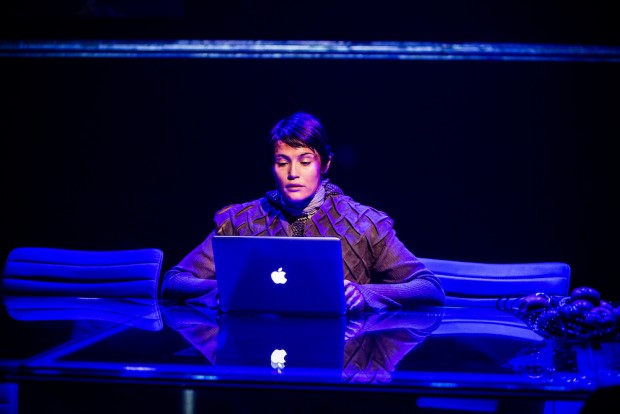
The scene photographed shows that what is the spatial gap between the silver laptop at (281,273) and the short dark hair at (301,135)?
86cm

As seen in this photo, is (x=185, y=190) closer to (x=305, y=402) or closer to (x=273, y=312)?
(x=273, y=312)

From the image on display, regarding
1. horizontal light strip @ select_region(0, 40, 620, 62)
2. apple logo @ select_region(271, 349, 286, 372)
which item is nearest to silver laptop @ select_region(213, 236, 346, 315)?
apple logo @ select_region(271, 349, 286, 372)

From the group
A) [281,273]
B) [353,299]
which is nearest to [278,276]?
[281,273]

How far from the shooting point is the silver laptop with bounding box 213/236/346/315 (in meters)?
1.65

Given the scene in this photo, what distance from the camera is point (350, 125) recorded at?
344 cm

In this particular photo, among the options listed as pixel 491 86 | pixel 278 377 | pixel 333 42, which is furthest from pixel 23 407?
pixel 491 86

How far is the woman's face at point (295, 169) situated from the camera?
2488 mm

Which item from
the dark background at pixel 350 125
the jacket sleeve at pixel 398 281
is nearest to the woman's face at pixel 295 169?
the jacket sleeve at pixel 398 281

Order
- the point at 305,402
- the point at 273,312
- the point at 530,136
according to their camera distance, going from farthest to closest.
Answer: the point at 530,136, the point at 273,312, the point at 305,402

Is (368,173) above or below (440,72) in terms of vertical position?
below

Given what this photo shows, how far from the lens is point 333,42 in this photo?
3441 mm

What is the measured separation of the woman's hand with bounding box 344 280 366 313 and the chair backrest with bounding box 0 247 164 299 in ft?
3.02

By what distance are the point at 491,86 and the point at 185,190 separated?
180 cm

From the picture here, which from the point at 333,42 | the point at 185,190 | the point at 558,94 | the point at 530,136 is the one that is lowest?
the point at 185,190
